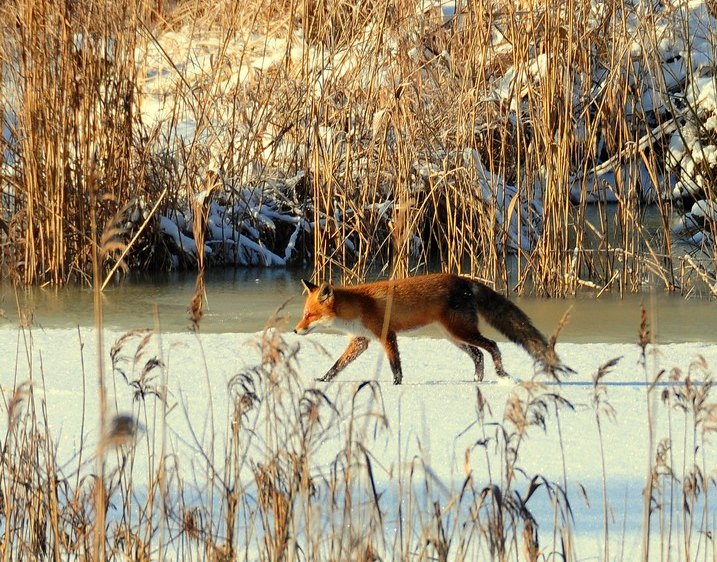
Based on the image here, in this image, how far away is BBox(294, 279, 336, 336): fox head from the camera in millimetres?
5312

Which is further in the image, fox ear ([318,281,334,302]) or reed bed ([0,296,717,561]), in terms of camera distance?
Answer: fox ear ([318,281,334,302])

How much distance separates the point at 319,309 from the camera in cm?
534

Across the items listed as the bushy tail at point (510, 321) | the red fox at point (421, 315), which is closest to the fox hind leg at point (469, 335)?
the red fox at point (421, 315)

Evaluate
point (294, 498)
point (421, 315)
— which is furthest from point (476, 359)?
point (294, 498)

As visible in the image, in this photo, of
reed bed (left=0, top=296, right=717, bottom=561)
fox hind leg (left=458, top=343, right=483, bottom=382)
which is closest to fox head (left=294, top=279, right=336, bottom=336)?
fox hind leg (left=458, top=343, right=483, bottom=382)

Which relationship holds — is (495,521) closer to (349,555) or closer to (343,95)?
(349,555)

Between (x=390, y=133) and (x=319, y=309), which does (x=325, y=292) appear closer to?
(x=319, y=309)

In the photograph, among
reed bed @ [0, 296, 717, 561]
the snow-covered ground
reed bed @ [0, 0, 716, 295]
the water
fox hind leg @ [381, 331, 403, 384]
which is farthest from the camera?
reed bed @ [0, 0, 716, 295]

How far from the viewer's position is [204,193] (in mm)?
9133

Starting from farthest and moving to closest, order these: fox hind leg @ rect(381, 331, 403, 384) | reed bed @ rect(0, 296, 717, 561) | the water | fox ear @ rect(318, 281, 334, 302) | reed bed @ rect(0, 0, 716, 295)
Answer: reed bed @ rect(0, 0, 716, 295) → the water → fox ear @ rect(318, 281, 334, 302) → fox hind leg @ rect(381, 331, 403, 384) → reed bed @ rect(0, 296, 717, 561)

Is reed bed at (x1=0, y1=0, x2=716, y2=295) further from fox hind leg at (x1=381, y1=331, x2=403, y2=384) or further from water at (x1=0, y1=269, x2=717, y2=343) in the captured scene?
fox hind leg at (x1=381, y1=331, x2=403, y2=384)

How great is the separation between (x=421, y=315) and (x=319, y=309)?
50cm

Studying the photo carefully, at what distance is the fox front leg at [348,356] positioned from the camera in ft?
17.2

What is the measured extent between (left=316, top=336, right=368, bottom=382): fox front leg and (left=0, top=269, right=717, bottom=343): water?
1.43m
